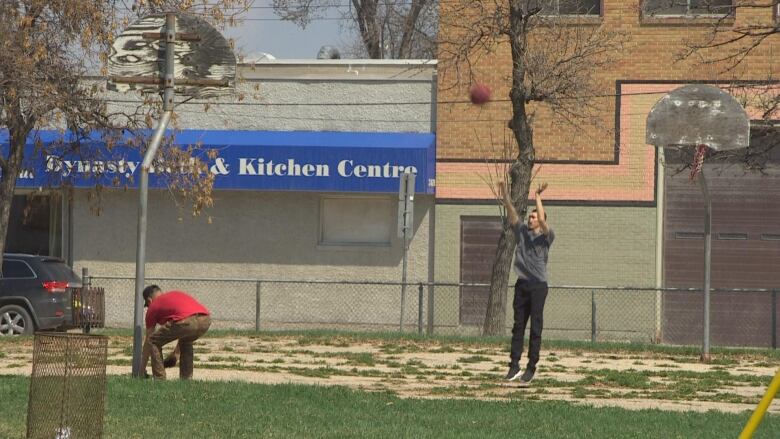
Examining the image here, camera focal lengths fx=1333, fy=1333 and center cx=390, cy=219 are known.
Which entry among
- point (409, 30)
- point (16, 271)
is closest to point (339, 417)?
point (16, 271)

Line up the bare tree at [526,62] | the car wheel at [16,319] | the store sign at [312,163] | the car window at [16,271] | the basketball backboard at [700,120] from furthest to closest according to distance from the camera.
A: the store sign at [312,163]
the car window at [16,271]
the car wheel at [16,319]
the bare tree at [526,62]
the basketball backboard at [700,120]

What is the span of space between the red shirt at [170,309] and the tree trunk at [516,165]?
37.1 feet

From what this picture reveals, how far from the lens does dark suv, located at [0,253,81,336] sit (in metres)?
23.8

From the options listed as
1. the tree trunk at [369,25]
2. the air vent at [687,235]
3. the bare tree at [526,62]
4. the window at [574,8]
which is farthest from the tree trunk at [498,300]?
the tree trunk at [369,25]

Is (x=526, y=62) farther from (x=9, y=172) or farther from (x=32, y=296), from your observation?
(x=32, y=296)

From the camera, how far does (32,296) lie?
2395 centimetres

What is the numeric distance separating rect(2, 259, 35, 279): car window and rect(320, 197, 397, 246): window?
7.97 metres

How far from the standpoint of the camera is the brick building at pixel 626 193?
28.8 metres

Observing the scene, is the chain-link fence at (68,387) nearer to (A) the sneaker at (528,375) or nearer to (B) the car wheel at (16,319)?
(A) the sneaker at (528,375)

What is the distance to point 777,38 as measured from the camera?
28312 millimetres

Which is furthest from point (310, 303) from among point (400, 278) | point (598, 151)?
point (598, 151)

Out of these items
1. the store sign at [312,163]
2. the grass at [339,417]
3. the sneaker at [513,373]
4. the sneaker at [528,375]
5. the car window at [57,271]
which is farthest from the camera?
the store sign at [312,163]

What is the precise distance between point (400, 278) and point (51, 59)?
37.6 ft

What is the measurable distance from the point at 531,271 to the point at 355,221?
16.6 metres
